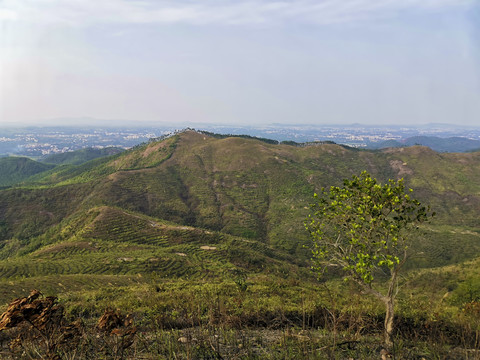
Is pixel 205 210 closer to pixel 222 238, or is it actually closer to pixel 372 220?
pixel 222 238

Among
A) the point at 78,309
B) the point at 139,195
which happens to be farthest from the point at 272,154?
the point at 78,309

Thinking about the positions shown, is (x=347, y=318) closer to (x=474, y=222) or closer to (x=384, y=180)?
(x=474, y=222)

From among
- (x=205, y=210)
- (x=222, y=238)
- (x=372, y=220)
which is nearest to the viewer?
(x=372, y=220)

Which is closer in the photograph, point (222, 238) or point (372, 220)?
point (372, 220)

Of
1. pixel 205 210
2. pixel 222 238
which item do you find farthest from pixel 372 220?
pixel 205 210

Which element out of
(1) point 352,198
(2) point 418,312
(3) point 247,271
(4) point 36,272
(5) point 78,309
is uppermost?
(1) point 352,198

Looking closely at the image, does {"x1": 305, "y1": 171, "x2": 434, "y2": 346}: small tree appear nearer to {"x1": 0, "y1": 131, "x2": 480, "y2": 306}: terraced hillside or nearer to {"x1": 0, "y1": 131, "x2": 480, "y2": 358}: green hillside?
{"x1": 0, "y1": 131, "x2": 480, "y2": 358}: green hillside

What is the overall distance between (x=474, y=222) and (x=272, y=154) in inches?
3239

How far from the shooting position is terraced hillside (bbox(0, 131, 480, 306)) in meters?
50.4

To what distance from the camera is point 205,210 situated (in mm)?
90125

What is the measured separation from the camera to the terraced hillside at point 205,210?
50.4 m

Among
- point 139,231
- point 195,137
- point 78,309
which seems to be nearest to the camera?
point 78,309

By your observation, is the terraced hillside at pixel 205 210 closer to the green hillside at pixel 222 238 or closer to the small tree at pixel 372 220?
the green hillside at pixel 222 238

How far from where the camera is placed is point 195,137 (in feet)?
491
